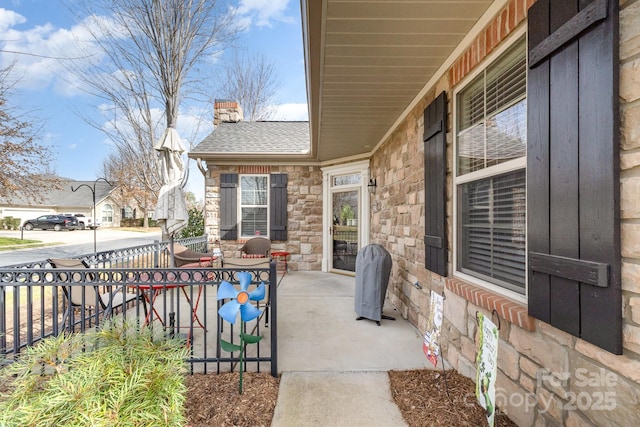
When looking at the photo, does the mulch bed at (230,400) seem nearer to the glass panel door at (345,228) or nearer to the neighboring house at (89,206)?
the glass panel door at (345,228)

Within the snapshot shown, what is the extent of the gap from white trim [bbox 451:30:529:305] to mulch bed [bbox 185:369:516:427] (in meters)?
0.75

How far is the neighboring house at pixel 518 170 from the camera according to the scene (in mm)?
1185

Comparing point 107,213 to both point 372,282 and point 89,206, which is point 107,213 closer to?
point 89,206

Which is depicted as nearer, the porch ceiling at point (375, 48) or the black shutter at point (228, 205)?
the porch ceiling at point (375, 48)

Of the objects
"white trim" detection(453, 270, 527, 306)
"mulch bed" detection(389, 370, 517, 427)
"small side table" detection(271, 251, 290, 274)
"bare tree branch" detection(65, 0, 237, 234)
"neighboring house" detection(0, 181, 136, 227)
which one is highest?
"bare tree branch" detection(65, 0, 237, 234)

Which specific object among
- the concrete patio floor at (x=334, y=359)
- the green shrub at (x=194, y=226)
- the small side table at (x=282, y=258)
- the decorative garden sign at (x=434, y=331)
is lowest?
the concrete patio floor at (x=334, y=359)

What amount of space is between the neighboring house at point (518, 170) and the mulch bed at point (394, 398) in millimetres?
208

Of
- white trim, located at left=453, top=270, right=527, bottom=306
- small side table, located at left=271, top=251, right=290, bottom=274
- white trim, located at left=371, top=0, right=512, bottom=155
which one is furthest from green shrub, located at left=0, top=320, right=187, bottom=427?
small side table, located at left=271, top=251, right=290, bottom=274

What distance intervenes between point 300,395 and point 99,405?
50.8 inches

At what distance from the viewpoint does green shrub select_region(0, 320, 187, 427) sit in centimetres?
123

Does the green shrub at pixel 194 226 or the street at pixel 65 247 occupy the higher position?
the green shrub at pixel 194 226

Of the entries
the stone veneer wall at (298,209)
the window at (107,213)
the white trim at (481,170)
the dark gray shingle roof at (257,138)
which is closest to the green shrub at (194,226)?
the stone veneer wall at (298,209)

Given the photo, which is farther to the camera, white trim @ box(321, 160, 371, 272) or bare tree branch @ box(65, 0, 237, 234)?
bare tree branch @ box(65, 0, 237, 234)

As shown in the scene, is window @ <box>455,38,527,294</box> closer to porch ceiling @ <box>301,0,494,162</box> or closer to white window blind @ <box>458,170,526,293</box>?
white window blind @ <box>458,170,526,293</box>
